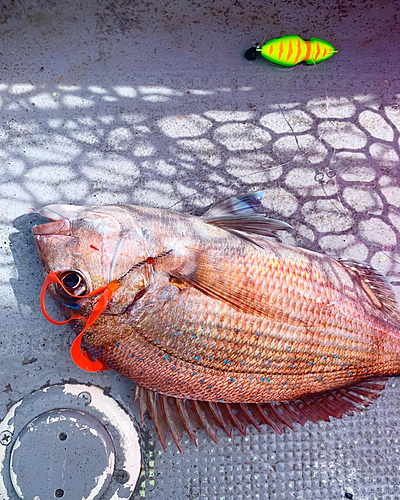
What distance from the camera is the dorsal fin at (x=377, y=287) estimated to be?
2.10 meters

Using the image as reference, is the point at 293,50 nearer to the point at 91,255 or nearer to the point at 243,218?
the point at 243,218

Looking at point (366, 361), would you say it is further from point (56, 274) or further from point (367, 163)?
point (56, 274)

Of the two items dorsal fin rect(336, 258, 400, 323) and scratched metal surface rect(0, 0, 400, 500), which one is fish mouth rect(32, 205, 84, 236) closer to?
scratched metal surface rect(0, 0, 400, 500)

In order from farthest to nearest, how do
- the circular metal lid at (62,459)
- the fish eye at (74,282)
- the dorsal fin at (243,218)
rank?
the circular metal lid at (62,459) < the dorsal fin at (243,218) < the fish eye at (74,282)

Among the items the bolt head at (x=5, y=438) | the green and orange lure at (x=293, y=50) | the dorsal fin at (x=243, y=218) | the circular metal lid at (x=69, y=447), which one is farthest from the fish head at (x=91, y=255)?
the green and orange lure at (x=293, y=50)

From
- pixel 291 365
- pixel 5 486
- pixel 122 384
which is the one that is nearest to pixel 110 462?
pixel 122 384

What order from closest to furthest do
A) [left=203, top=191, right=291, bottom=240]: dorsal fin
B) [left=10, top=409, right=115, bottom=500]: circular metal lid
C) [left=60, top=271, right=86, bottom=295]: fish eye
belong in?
[left=60, top=271, right=86, bottom=295]: fish eye, [left=203, top=191, right=291, bottom=240]: dorsal fin, [left=10, top=409, right=115, bottom=500]: circular metal lid

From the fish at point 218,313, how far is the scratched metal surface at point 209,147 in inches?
13.5

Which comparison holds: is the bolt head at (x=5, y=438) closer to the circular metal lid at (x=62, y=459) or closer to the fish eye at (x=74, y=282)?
the circular metal lid at (x=62, y=459)

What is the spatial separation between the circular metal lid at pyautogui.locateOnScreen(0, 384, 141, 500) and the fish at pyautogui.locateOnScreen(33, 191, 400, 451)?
0.40 meters

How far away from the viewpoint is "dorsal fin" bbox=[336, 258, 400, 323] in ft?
6.88

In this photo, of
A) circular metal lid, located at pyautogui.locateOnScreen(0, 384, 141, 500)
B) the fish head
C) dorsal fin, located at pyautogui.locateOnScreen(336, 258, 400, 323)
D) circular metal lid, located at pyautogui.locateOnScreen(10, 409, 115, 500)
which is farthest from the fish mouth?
dorsal fin, located at pyautogui.locateOnScreen(336, 258, 400, 323)

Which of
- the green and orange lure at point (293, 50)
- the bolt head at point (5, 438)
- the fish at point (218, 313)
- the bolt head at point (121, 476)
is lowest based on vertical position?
the bolt head at point (121, 476)

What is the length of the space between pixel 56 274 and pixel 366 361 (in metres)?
1.59
